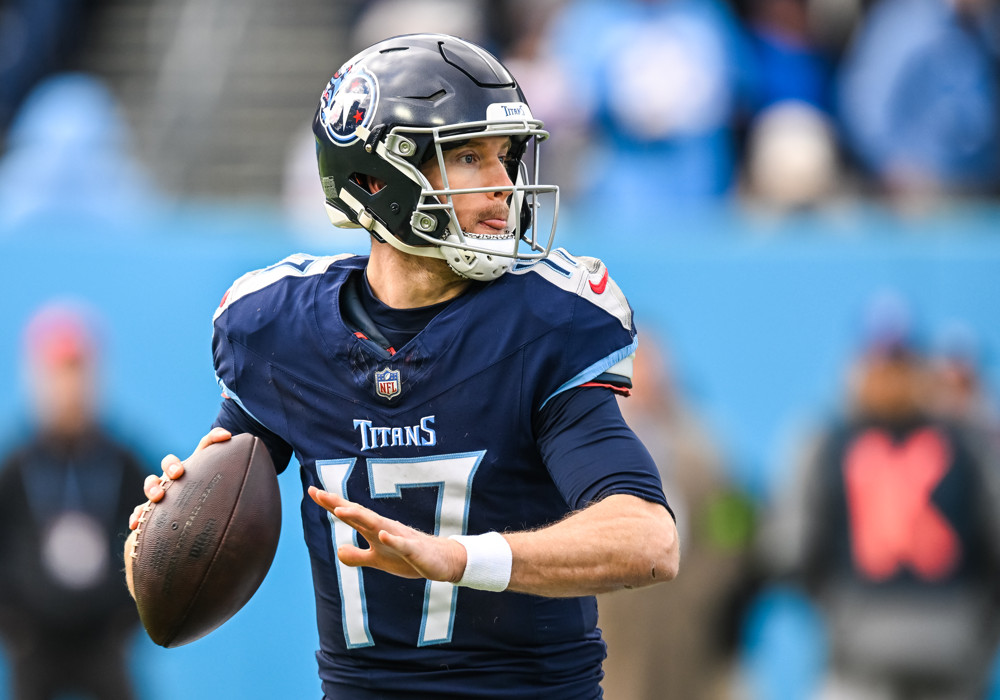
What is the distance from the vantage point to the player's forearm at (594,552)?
2221 millimetres

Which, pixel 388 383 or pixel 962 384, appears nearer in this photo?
pixel 388 383

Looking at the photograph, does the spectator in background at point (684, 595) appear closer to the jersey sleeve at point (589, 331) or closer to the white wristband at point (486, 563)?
the jersey sleeve at point (589, 331)

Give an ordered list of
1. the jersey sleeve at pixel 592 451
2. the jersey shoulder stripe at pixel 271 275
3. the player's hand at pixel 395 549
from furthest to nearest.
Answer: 1. the jersey shoulder stripe at pixel 271 275
2. the jersey sleeve at pixel 592 451
3. the player's hand at pixel 395 549

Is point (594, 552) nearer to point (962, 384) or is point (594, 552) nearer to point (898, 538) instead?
point (898, 538)

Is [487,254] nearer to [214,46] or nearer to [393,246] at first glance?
[393,246]

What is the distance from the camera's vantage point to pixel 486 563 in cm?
217

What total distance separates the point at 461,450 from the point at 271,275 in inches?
23.6

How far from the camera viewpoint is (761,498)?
570cm

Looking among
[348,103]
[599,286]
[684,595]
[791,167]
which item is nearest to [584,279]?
[599,286]

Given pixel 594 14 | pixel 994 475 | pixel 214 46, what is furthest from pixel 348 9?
pixel 994 475

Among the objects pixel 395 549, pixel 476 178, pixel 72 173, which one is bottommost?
pixel 395 549

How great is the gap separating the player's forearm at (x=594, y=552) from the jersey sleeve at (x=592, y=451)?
4 cm

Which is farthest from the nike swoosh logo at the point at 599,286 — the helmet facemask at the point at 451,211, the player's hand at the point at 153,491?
the player's hand at the point at 153,491

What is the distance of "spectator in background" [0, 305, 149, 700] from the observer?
5820mm
